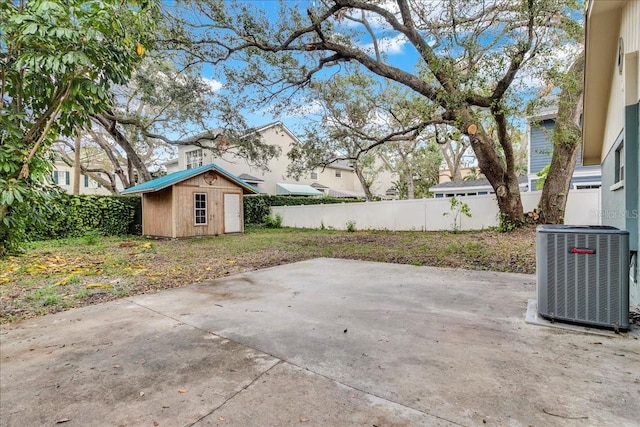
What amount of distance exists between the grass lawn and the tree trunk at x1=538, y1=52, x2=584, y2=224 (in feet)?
3.22

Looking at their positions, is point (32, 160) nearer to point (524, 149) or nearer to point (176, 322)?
point (176, 322)

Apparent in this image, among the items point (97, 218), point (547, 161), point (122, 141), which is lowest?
point (97, 218)

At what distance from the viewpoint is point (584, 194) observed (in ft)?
31.7

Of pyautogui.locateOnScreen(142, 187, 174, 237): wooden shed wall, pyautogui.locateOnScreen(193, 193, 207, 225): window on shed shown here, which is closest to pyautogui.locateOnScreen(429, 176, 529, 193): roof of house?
pyautogui.locateOnScreen(193, 193, 207, 225): window on shed

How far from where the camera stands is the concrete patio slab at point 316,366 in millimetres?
1717

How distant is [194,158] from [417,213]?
14442 mm

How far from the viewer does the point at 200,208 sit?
1327 cm

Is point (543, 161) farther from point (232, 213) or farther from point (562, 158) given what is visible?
point (232, 213)

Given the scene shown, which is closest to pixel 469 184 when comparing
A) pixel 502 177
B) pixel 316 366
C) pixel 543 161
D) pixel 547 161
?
pixel 543 161

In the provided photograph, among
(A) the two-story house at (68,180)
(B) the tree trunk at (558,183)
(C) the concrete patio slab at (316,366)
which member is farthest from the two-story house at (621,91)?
(A) the two-story house at (68,180)

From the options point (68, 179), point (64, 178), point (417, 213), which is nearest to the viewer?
point (417, 213)

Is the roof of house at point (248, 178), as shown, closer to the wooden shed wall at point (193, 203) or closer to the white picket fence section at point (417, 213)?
the white picket fence section at point (417, 213)

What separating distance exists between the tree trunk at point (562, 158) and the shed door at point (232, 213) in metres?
11.8

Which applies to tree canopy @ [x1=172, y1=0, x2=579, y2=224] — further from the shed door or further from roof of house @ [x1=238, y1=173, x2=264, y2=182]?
roof of house @ [x1=238, y1=173, x2=264, y2=182]
